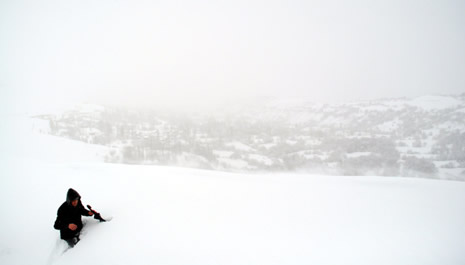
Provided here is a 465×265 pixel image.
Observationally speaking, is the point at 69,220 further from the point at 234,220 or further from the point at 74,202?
the point at 234,220

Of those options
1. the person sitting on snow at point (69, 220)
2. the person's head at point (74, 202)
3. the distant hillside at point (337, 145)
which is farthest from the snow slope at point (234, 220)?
the distant hillside at point (337, 145)

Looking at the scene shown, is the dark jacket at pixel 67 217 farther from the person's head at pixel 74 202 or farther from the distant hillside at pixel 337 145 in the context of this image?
the distant hillside at pixel 337 145

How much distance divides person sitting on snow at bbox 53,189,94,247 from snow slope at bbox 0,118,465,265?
0.21 meters

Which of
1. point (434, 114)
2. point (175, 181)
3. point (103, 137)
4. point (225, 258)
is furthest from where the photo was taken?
point (434, 114)

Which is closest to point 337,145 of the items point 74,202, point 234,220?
point 234,220

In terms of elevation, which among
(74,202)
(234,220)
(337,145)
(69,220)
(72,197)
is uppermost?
(72,197)

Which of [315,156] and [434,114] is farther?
[434,114]

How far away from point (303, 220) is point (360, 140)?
132 feet

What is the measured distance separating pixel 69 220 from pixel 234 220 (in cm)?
279

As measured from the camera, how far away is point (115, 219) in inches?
136

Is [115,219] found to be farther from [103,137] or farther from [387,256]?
[103,137]

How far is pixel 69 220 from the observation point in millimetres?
2990

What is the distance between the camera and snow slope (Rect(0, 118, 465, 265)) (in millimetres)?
2711

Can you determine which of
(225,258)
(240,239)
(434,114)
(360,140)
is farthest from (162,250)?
(434,114)
